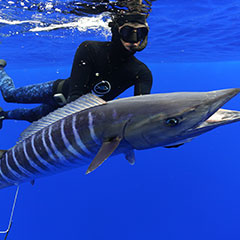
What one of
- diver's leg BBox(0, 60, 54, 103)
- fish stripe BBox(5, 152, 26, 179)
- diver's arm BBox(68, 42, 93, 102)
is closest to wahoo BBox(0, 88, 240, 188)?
fish stripe BBox(5, 152, 26, 179)

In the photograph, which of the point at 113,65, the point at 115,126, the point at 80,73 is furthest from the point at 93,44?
the point at 115,126

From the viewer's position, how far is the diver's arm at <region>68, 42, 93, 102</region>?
2.91 metres

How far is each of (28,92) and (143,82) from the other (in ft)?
9.14

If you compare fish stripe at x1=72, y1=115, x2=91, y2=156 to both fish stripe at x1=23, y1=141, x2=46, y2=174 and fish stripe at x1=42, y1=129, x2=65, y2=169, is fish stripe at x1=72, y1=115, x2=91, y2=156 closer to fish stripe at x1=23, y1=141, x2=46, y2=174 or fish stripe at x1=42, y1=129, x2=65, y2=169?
fish stripe at x1=42, y1=129, x2=65, y2=169

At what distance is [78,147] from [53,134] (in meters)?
0.28

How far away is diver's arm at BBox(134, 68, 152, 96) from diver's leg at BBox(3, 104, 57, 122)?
7.77ft

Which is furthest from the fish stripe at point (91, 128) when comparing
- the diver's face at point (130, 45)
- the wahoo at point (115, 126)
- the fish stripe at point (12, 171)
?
the diver's face at point (130, 45)

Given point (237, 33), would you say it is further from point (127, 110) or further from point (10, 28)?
point (127, 110)

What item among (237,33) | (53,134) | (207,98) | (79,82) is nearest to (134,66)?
(79,82)

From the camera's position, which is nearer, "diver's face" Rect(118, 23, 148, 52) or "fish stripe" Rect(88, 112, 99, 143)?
"fish stripe" Rect(88, 112, 99, 143)

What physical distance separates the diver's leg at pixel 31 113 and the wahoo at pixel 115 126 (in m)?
2.80

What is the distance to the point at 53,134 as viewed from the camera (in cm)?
203

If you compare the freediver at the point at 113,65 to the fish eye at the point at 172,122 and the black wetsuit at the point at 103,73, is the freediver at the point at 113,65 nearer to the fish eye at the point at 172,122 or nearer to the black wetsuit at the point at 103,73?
the black wetsuit at the point at 103,73

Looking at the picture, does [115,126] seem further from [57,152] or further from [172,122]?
[57,152]
